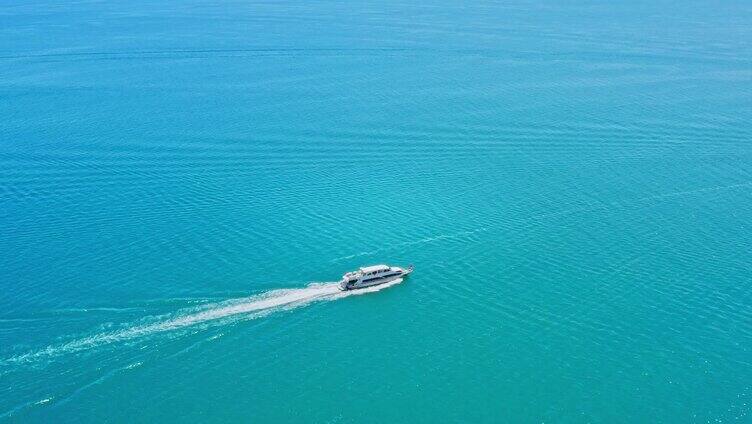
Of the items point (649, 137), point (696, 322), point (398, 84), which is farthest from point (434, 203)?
point (398, 84)

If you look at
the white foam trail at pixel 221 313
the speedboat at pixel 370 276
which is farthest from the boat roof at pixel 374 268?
the white foam trail at pixel 221 313

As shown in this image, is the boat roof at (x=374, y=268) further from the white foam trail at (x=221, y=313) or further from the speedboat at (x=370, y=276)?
the white foam trail at (x=221, y=313)

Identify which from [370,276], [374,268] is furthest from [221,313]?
[374,268]

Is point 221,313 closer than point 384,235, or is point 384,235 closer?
point 221,313

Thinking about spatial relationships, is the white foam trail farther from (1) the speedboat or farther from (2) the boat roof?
(2) the boat roof

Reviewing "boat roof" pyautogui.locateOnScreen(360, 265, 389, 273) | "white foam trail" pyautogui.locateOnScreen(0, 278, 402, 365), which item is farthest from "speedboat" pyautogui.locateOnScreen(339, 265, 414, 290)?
"white foam trail" pyautogui.locateOnScreen(0, 278, 402, 365)

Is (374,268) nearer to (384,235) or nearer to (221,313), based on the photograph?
(384,235)
